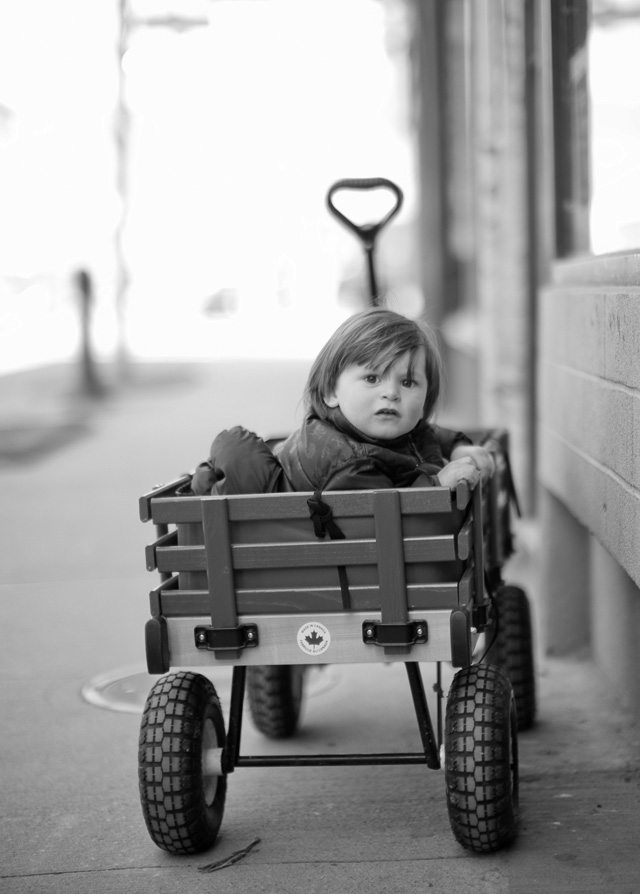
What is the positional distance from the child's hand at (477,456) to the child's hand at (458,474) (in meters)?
0.22

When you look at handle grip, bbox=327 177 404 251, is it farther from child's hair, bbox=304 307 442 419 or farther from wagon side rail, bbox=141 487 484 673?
wagon side rail, bbox=141 487 484 673

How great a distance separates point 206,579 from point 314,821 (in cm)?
80

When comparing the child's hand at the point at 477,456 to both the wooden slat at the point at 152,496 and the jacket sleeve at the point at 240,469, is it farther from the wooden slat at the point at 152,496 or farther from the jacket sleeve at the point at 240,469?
the wooden slat at the point at 152,496

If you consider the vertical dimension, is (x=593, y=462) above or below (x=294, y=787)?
above

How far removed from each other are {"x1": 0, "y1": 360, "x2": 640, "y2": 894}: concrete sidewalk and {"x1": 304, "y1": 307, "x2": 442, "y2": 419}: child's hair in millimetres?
1146

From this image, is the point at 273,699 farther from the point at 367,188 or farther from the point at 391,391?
the point at 367,188

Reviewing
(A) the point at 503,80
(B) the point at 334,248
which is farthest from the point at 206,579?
(B) the point at 334,248

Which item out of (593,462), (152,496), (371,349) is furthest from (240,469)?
(593,462)

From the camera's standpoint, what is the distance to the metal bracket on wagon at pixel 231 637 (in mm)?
3014

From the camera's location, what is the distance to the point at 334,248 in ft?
98.9

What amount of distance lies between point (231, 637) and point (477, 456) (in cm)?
89

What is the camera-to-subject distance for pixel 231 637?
9.89 ft

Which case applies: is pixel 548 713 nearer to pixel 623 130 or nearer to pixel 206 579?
pixel 206 579

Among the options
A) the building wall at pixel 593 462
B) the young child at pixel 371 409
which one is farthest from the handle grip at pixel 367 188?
the young child at pixel 371 409
